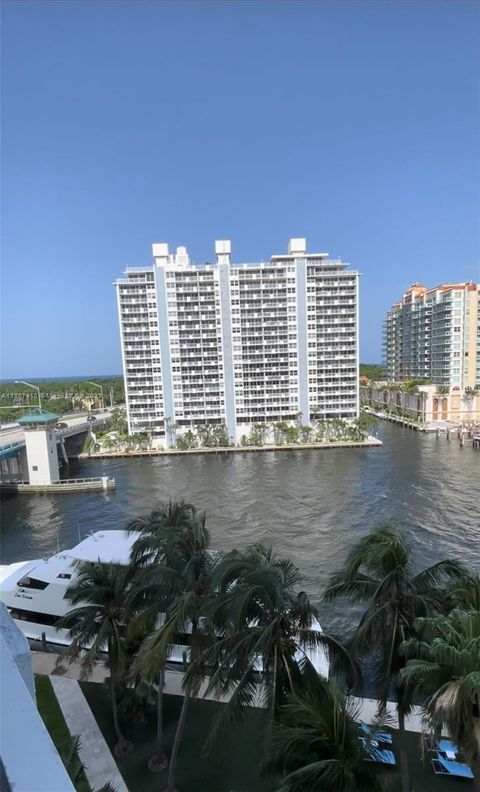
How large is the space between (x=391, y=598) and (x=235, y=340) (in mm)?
51652

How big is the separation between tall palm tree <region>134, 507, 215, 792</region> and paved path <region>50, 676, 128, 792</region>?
1.51 meters

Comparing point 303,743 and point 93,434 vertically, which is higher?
point 303,743

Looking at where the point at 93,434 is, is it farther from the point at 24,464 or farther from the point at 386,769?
the point at 386,769

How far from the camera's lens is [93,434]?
5681 centimetres

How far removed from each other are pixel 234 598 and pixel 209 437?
153 ft

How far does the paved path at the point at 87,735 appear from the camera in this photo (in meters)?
9.03

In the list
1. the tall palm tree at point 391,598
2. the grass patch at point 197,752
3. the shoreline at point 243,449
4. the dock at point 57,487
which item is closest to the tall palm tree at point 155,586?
the grass patch at point 197,752

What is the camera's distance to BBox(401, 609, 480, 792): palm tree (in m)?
5.05

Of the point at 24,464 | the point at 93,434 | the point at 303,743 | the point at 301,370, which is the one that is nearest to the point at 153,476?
the point at 24,464

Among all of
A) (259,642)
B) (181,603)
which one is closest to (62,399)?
(181,603)

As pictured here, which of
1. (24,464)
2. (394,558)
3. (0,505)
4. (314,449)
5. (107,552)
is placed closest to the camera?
(394,558)

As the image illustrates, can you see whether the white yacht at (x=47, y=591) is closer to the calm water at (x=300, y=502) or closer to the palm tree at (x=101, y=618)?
the palm tree at (x=101, y=618)

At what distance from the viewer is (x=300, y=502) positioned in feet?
101

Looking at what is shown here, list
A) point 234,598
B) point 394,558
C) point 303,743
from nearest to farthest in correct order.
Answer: point 303,743, point 234,598, point 394,558
